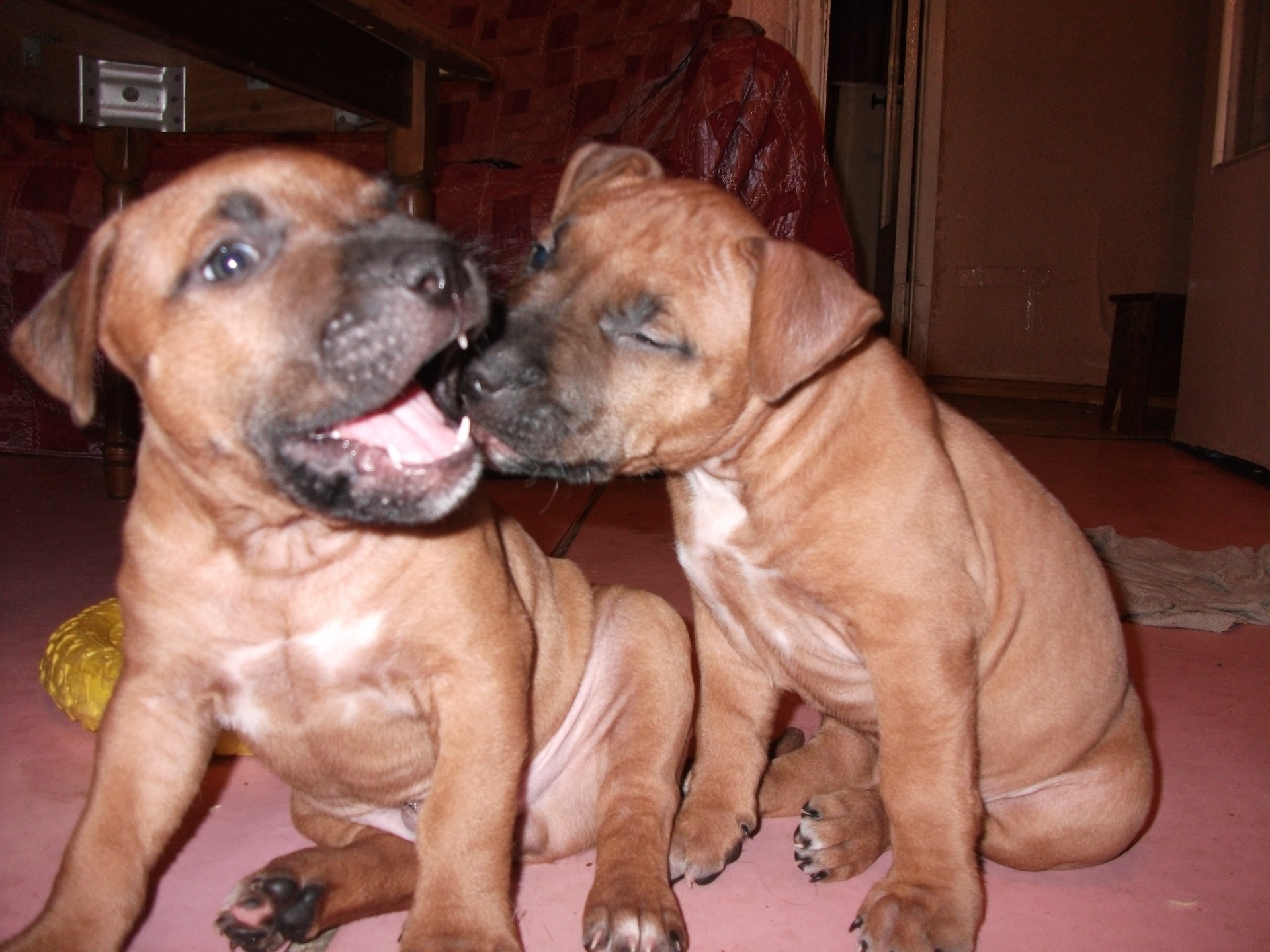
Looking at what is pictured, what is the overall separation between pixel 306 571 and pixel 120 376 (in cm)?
311

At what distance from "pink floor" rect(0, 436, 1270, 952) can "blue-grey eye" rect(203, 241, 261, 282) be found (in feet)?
3.99

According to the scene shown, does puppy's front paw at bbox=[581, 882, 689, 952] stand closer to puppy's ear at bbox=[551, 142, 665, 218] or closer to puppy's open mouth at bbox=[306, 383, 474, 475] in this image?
puppy's open mouth at bbox=[306, 383, 474, 475]

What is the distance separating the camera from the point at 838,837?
2307mm

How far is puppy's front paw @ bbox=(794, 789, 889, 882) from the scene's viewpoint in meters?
2.29

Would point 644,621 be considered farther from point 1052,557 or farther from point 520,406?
point 1052,557

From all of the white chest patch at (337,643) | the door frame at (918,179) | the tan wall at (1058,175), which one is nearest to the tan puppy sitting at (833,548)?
the white chest patch at (337,643)

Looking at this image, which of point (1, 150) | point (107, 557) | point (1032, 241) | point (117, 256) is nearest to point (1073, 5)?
point (1032, 241)

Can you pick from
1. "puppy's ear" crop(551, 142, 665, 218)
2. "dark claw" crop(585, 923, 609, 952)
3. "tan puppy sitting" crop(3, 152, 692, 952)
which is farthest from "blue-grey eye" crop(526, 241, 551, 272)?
"dark claw" crop(585, 923, 609, 952)

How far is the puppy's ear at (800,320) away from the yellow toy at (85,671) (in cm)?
156

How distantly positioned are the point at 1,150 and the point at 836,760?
5.95 m

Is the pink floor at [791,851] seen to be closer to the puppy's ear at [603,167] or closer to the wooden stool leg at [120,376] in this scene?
the wooden stool leg at [120,376]

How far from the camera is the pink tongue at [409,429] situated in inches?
74.1

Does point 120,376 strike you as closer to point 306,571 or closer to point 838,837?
point 306,571

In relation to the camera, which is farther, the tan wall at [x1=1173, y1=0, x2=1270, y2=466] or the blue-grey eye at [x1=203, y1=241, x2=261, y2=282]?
the tan wall at [x1=1173, y1=0, x2=1270, y2=466]
